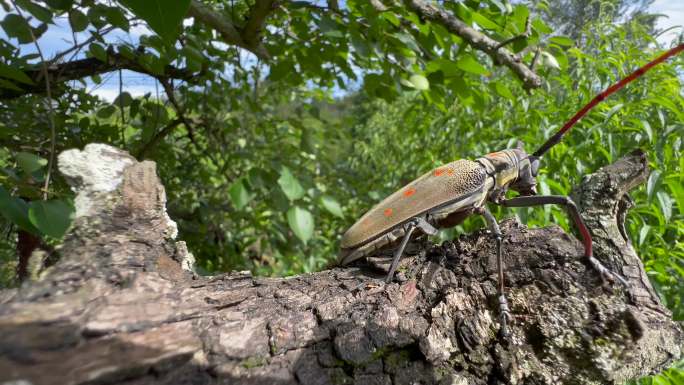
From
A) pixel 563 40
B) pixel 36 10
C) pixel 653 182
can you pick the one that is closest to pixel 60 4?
pixel 36 10

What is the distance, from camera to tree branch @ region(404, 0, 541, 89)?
6.98 feet

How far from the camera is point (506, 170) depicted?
2041 mm

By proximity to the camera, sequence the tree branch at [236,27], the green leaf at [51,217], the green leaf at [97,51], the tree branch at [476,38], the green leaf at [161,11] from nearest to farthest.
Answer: the green leaf at [161,11]
the green leaf at [51,217]
the green leaf at [97,51]
the tree branch at [476,38]
the tree branch at [236,27]

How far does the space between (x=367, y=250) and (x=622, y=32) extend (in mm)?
2473

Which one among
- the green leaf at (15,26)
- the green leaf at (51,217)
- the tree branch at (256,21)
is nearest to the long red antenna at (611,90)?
the tree branch at (256,21)

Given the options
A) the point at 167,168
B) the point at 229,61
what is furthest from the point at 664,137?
the point at 167,168

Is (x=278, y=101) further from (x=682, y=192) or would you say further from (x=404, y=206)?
(x=682, y=192)

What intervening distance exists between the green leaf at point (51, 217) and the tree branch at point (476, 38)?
179cm

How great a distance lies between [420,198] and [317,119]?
1.24 meters

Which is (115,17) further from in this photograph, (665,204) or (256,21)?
(665,204)

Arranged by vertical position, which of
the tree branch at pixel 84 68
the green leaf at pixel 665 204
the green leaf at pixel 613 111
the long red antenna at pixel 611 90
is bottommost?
the green leaf at pixel 665 204

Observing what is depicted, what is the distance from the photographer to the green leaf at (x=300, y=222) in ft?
6.44

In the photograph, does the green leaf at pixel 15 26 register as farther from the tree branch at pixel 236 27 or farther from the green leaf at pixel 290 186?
the green leaf at pixel 290 186

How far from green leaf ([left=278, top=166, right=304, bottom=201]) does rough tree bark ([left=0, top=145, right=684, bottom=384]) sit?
2.24 ft
